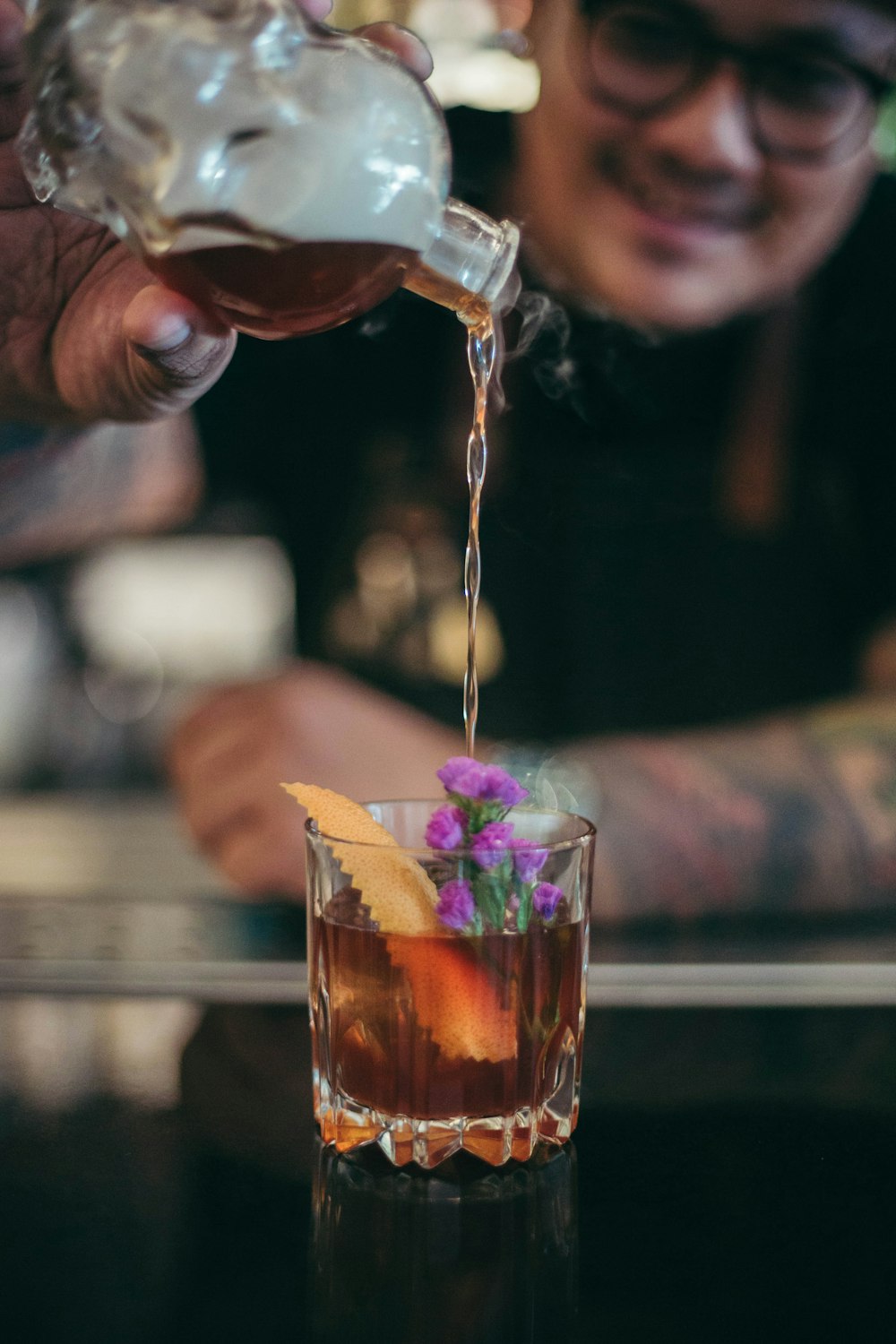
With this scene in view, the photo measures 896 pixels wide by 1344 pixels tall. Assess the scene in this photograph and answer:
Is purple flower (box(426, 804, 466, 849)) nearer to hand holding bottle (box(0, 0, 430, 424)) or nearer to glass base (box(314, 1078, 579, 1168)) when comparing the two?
glass base (box(314, 1078, 579, 1168))

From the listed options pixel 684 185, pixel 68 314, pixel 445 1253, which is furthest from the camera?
pixel 684 185

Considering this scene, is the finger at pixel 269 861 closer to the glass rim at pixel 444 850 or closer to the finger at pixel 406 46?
the glass rim at pixel 444 850

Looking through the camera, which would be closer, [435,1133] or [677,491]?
[435,1133]

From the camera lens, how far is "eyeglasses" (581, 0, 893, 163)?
61.6 inches

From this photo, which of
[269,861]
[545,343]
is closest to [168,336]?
[269,861]

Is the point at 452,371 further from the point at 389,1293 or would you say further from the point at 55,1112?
the point at 389,1293

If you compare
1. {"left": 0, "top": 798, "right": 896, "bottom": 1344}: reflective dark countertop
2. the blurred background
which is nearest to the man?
the blurred background

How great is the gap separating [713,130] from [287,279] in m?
1.19

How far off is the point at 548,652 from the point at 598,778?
53 cm

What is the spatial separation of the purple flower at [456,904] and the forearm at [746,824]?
84cm

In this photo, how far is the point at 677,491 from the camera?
1987 mm

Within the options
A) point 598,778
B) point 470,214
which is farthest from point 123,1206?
point 598,778

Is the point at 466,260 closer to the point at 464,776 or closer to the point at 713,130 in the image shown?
the point at 464,776

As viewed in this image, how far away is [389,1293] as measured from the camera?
54cm
